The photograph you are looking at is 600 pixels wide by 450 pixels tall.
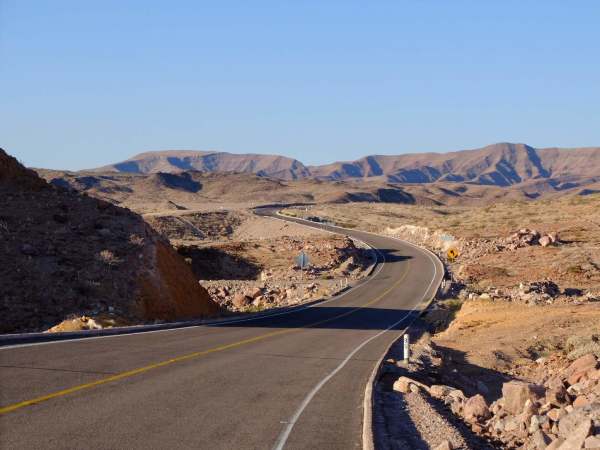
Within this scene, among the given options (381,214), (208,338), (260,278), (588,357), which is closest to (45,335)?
(208,338)

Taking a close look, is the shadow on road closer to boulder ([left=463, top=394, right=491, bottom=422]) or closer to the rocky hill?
the rocky hill

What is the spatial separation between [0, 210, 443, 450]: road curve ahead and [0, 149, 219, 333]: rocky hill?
4814 millimetres

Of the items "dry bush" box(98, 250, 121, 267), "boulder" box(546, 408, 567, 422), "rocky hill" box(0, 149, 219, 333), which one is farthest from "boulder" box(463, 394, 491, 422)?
"dry bush" box(98, 250, 121, 267)

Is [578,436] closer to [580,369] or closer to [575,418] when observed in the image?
[575,418]

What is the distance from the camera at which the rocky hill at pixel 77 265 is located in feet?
80.2

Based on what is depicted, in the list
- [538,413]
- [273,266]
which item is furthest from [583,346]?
[273,266]

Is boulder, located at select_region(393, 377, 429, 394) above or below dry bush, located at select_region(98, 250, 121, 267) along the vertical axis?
below

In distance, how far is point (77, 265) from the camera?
27703 millimetres

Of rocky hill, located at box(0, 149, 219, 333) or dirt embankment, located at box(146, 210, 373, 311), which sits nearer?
rocky hill, located at box(0, 149, 219, 333)

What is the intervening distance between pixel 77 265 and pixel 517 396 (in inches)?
744

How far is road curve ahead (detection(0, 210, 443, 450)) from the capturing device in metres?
9.53

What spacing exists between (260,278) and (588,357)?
46494mm

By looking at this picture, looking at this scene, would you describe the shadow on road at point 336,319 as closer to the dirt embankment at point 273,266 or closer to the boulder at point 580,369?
the dirt embankment at point 273,266

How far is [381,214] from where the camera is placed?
128500 millimetres
